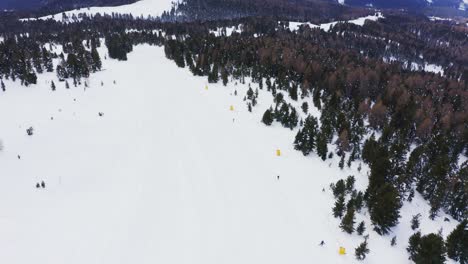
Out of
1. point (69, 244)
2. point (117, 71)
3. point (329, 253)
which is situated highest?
point (117, 71)

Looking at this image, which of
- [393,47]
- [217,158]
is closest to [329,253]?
[217,158]

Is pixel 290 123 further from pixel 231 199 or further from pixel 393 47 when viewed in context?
pixel 393 47

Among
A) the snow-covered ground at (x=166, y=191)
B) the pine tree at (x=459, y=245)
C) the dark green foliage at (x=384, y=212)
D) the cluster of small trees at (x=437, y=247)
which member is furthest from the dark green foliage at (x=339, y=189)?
the pine tree at (x=459, y=245)

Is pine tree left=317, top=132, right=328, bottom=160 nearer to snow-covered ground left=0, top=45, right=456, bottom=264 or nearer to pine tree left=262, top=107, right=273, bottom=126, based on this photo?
snow-covered ground left=0, top=45, right=456, bottom=264

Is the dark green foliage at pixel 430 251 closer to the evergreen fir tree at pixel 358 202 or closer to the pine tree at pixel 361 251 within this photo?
the pine tree at pixel 361 251

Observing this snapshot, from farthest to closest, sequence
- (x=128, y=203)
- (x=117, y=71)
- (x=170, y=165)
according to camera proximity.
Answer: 1. (x=117, y=71)
2. (x=170, y=165)
3. (x=128, y=203)
